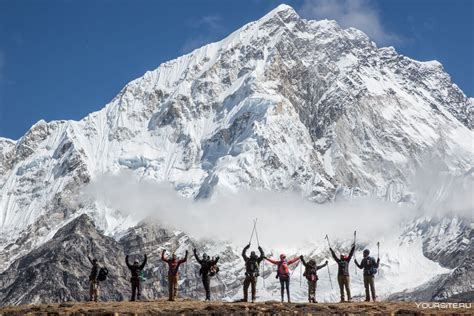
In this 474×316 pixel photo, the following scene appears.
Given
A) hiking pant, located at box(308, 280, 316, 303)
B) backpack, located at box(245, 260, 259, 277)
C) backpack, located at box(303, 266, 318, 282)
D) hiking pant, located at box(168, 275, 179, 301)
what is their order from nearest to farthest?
backpack, located at box(245, 260, 259, 277) < hiking pant, located at box(308, 280, 316, 303) < backpack, located at box(303, 266, 318, 282) < hiking pant, located at box(168, 275, 179, 301)

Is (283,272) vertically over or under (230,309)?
over

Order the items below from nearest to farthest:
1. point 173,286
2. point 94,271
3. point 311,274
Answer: point 311,274 < point 173,286 < point 94,271

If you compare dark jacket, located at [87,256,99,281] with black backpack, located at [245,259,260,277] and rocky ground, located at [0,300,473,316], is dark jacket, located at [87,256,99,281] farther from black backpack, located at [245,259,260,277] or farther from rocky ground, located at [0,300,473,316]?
black backpack, located at [245,259,260,277]

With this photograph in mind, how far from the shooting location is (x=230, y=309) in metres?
51.0

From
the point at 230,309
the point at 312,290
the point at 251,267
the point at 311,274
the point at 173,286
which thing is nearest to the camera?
the point at 230,309

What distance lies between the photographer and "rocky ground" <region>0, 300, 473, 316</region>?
5034cm

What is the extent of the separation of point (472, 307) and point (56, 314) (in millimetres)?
22837

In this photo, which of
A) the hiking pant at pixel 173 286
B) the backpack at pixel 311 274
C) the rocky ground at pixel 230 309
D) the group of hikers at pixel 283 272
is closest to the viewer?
the rocky ground at pixel 230 309

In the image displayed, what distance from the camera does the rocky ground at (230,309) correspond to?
165 feet

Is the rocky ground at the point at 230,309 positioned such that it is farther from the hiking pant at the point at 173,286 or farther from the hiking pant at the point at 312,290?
the hiking pant at the point at 173,286

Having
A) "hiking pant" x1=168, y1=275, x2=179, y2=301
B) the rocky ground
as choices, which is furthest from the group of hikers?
the rocky ground

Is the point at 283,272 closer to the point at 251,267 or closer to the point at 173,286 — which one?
the point at 251,267

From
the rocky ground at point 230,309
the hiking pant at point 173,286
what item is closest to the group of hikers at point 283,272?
the hiking pant at point 173,286

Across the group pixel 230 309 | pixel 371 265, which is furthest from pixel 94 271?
pixel 371 265
